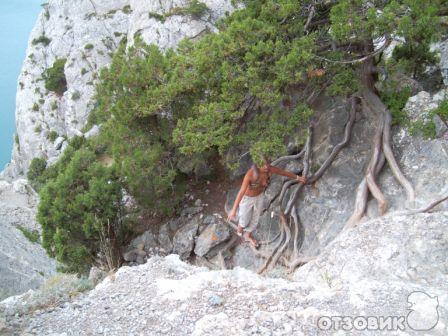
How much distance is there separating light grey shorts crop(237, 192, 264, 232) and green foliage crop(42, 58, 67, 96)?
110 feet

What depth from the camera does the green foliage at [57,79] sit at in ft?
124

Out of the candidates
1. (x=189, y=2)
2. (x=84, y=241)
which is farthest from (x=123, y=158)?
(x=189, y=2)

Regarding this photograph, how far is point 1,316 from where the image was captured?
4203 mm

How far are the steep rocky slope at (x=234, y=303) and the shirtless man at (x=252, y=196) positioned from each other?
10.8 ft

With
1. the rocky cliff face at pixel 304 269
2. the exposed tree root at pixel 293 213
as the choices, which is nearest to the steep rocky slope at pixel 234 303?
the rocky cliff face at pixel 304 269

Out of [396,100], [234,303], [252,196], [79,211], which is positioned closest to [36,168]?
[79,211]

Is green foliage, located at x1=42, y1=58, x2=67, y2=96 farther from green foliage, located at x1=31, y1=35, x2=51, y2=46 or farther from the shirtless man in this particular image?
the shirtless man

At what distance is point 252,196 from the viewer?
8.98 metres

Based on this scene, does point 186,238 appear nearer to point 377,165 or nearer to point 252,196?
point 252,196

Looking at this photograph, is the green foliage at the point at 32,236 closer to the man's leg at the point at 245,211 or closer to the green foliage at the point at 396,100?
the man's leg at the point at 245,211

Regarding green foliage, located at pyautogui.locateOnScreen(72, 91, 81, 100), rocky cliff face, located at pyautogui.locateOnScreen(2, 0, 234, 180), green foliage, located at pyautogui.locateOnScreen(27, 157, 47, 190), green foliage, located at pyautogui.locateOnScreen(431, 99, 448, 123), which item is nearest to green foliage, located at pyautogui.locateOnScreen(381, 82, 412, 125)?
green foliage, located at pyautogui.locateOnScreen(431, 99, 448, 123)

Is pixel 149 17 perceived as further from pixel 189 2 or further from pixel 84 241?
pixel 84 241

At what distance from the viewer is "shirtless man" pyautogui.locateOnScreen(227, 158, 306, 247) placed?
8.39 m

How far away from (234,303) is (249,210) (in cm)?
507
